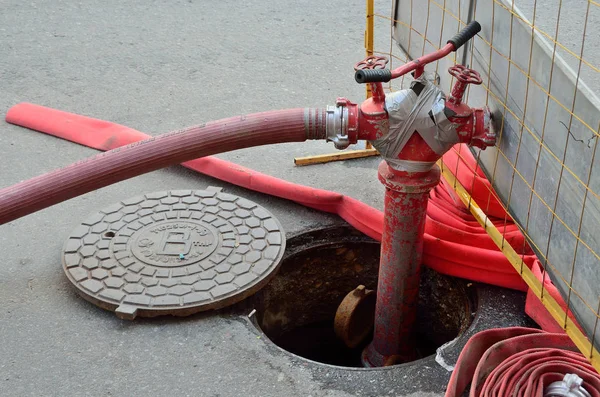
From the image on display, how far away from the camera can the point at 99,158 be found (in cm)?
251

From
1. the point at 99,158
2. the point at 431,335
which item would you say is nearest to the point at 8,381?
the point at 99,158

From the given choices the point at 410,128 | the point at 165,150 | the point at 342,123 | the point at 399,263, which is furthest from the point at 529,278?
the point at 165,150

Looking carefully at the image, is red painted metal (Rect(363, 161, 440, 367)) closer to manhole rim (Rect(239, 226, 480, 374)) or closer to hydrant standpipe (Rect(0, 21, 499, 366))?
hydrant standpipe (Rect(0, 21, 499, 366))

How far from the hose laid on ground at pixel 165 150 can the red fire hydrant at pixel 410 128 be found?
0.44ft

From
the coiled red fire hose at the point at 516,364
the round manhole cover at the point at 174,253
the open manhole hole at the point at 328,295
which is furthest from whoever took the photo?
the open manhole hole at the point at 328,295

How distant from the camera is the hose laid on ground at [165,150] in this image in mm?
2365

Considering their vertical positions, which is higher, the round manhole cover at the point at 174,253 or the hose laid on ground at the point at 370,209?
the hose laid on ground at the point at 370,209

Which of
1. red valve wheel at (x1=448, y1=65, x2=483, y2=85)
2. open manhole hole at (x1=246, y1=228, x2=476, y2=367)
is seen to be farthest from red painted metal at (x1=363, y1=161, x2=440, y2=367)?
red valve wheel at (x1=448, y1=65, x2=483, y2=85)

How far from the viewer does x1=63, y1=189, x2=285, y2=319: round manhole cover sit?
8.57 feet

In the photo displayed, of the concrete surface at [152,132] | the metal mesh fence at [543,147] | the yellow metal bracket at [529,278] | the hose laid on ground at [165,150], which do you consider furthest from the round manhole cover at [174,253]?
the metal mesh fence at [543,147]

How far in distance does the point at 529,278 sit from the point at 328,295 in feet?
3.59

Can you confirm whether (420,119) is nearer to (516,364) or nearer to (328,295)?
(516,364)

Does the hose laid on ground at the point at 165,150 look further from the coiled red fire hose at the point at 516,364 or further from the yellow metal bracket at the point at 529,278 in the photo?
the coiled red fire hose at the point at 516,364

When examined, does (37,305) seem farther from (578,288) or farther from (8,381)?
(578,288)
